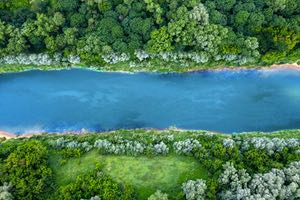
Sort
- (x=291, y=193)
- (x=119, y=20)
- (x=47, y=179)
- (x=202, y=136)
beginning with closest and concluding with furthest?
1. (x=291, y=193)
2. (x=47, y=179)
3. (x=202, y=136)
4. (x=119, y=20)

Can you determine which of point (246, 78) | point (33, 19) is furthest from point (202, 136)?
point (33, 19)

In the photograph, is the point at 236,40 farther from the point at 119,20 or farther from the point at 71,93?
the point at 71,93

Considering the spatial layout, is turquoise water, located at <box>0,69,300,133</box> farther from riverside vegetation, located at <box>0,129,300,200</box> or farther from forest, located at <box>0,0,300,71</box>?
riverside vegetation, located at <box>0,129,300,200</box>

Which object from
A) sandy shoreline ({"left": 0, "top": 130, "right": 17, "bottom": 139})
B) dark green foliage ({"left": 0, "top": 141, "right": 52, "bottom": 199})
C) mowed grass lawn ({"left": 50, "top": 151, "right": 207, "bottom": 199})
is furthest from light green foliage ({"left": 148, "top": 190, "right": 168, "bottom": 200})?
sandy shoreline ({"left": 0, "top": 130, "right": 17, "bottom": 139})

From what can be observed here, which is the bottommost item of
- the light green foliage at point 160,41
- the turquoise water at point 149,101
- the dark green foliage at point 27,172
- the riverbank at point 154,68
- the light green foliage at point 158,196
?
the light green foliage at point 158,196

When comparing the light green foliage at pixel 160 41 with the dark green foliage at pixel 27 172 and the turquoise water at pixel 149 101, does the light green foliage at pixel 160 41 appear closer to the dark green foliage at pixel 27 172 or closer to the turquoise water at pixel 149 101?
the turquoise water at pixel 149 101

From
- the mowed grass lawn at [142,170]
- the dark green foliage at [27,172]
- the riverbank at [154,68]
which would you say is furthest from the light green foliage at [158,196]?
the riverbank at [154,68]
